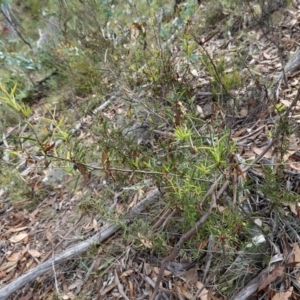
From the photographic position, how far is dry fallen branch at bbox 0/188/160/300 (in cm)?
205

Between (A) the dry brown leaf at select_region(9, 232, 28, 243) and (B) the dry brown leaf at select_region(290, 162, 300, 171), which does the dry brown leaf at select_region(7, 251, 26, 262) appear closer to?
(A) the dry brown leaf at select_region(9, 232, 28, 243)

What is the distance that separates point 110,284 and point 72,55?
2.35 metres

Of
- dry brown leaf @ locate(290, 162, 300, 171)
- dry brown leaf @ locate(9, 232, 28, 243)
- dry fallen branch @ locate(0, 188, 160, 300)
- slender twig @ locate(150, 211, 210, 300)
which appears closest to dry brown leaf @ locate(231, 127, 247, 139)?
dry brown leaf @ locate(290, 162, 300, 171)

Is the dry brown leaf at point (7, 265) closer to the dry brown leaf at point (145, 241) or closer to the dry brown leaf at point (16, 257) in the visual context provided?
the dry brown leaf at point (16, 257)

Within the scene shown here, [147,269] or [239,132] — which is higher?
[239,132]

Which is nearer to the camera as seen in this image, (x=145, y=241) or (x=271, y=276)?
(x=271, y=276)

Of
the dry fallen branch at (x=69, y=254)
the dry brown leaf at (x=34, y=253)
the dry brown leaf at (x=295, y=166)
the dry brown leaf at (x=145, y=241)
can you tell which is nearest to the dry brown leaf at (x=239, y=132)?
the dry brown leaf at (x=295, y=166)

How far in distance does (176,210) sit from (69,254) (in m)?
0.76

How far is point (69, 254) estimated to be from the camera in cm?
207

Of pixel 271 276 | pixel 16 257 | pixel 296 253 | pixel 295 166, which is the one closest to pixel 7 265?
pixel 16 257

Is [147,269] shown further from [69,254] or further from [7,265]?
[7,265]

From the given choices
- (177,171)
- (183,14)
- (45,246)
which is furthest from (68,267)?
(183,14)

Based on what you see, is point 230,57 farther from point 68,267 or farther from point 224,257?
point 68,267

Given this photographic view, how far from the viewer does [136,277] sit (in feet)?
6.25
